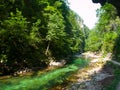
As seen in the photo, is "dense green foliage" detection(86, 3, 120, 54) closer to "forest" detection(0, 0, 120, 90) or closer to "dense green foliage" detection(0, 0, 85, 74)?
"forest" detection(0, 0, 120, 90)

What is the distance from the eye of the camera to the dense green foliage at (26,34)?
3262cm

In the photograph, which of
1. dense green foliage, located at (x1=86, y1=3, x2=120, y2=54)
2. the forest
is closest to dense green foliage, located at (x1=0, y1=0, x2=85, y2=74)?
the forest

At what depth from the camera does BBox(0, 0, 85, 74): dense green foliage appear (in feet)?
107

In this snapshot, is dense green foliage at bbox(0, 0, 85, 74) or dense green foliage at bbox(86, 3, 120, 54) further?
dense green foliage at bbox(86, 3, 120, 54)

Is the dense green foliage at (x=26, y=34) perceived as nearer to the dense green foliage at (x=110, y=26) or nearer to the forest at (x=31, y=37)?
the forest at (x=31, y=37)

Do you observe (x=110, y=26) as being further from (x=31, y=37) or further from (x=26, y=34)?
(x=26, y=34)

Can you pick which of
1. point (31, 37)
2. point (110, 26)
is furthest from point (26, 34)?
point (110, 26)

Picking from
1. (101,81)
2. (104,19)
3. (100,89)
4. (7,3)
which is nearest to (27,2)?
(7,3)

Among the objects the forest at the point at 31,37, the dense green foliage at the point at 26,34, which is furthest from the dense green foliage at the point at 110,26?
the dense green foliage at the point at 26,34

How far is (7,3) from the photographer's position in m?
35.2

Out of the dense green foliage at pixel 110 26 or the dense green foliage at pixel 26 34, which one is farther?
the dense green foliage at pixel 110 26

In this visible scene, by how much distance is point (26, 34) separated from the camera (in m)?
35.1

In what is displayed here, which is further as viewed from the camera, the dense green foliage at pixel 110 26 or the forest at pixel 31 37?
the dense green foliage at pixel 110 26

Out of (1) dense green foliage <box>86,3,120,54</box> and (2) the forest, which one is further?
(1) dense green foliage <box>86,3,120,54</box>
